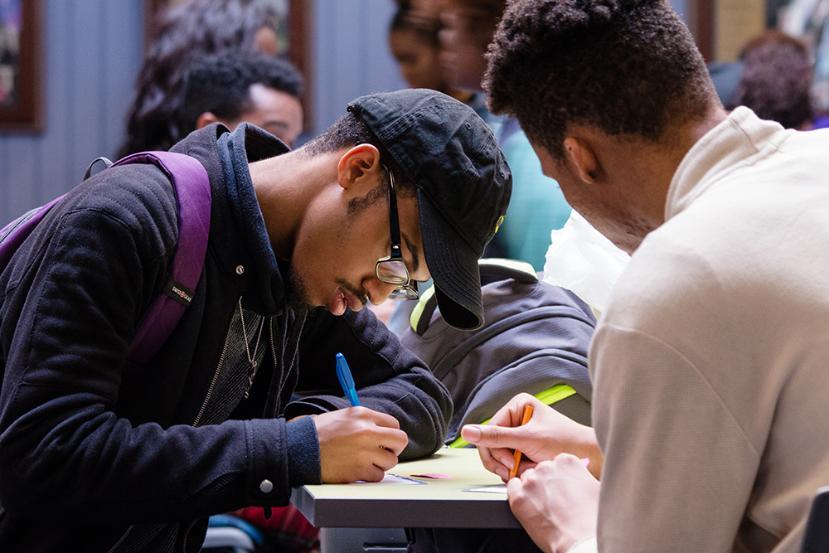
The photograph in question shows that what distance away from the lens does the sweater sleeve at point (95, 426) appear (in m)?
1.47

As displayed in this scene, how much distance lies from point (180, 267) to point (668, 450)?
0.73m

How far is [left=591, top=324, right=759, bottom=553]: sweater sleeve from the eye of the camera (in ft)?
3.88

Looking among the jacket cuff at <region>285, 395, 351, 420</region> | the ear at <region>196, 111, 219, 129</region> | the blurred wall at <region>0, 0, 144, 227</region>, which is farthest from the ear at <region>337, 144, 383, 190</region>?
the blurred wall at <region>0, 0, 144, 227</region>

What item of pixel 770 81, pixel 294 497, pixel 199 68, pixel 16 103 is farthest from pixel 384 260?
pixel 16 103

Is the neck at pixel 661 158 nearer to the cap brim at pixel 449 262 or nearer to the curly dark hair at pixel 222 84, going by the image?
the cap brim at pixel 449 262

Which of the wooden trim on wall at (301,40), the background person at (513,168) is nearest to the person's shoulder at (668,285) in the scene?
the background person at (513,168)

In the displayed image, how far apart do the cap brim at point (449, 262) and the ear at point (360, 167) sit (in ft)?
0.26

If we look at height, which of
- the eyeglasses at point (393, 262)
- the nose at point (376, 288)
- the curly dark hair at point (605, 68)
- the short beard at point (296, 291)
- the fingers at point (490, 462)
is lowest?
the fingers at point (490, 462)

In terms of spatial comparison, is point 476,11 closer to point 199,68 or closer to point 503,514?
point 199,68

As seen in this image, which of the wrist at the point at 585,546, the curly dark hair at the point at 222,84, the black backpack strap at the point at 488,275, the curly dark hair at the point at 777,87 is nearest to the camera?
the wrist at the point at 585,546

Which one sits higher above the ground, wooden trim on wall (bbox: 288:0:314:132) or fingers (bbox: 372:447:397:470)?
fingers (bbox: 372:447:397:470)

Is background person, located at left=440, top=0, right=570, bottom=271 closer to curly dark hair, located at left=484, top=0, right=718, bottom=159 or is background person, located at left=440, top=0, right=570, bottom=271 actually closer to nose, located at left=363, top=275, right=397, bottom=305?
nose, located at left=363, top=275, right=397, bottom=305

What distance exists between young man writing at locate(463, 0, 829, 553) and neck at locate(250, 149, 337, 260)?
0.54 metres

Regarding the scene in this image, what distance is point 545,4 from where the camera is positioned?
145 centimetres
